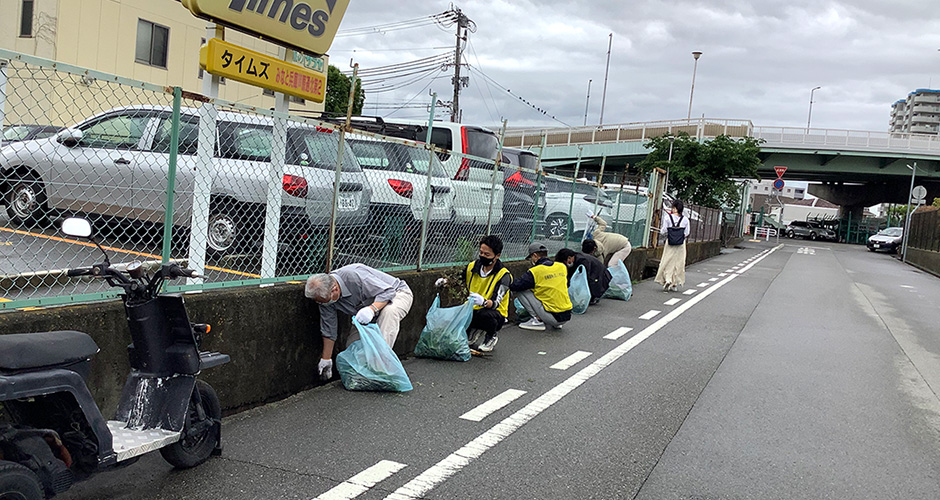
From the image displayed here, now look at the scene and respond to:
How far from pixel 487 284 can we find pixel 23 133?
4121 millimetres

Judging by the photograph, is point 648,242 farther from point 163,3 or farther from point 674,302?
point 163,3

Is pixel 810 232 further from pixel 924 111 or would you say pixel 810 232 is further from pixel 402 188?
pixel 924 111

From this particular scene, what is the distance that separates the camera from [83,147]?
528 centimetres

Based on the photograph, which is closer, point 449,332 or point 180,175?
point 180,175

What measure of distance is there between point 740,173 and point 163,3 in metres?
25.1

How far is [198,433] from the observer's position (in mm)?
3930

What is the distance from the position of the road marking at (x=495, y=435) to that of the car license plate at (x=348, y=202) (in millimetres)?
2315

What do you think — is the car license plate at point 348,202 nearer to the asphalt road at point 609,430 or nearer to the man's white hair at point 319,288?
the man's white hair at point 319,288

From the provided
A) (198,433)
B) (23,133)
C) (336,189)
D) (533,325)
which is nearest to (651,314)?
(533,325)

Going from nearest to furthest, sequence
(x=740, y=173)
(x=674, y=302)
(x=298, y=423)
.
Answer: (x=298, y=423) → (x=674, y=302) → (x=740, y=173)

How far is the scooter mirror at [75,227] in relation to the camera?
308 centimetres

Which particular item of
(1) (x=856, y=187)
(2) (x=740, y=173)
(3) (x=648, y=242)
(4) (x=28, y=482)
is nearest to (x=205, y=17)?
(4) (x=28, y=482)

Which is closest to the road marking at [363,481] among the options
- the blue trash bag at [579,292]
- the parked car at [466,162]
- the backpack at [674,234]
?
the parked car at [466,162]

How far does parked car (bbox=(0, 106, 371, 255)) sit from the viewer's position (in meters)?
4.65
